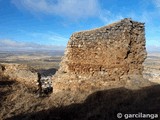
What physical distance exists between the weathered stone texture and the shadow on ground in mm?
1760

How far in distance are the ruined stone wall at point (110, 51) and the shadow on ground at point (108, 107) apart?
177cm

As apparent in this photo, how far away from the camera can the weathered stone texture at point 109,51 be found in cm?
1144

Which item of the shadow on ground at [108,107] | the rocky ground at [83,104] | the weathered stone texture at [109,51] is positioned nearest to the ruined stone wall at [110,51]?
the weathered stone texture at [109,51]

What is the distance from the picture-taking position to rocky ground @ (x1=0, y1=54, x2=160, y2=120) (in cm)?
755

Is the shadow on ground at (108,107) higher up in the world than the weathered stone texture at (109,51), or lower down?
lower down

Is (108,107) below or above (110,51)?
below

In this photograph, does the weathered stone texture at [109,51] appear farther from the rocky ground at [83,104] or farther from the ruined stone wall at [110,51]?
the rocky ground at [83,104]

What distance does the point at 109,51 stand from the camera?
11461 mm

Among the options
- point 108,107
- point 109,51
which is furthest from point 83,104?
point 109,51

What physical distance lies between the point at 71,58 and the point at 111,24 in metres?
2.44

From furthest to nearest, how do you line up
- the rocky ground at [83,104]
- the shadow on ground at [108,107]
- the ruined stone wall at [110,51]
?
the ruined stone wall at [110,51] → the rocky ground at [83,104] → the shadow on ground at [108,107]

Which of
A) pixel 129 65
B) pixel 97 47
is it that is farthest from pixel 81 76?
pixel 129 65

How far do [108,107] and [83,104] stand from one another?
1.37 metres

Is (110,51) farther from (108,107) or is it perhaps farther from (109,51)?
(108,107)
